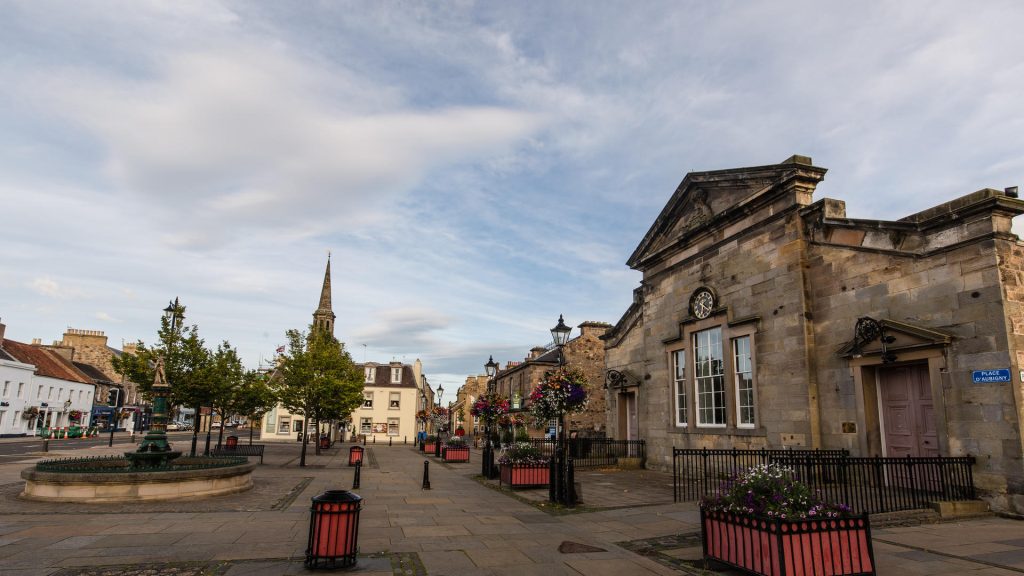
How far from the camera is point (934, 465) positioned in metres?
11.0

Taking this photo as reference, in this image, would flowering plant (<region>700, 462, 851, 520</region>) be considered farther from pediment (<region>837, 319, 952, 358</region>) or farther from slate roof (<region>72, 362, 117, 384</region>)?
slate roof (<region>72, 362, 117, 384</region>)

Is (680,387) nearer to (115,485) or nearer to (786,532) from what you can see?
(786,532)

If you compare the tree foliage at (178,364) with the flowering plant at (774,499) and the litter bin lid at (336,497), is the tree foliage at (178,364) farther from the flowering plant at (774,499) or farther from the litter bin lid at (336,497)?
the flowering plant at (774,499)

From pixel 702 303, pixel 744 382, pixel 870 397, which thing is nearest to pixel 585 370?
pixel 702 303

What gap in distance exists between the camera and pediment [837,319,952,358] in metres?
11.3

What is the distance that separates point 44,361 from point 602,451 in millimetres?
57041

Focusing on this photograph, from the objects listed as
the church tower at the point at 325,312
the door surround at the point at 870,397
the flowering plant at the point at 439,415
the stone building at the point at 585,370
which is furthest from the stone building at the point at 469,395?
the door surround at the point at 870,397

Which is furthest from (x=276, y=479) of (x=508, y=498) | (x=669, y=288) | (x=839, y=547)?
(x=839, y=547)

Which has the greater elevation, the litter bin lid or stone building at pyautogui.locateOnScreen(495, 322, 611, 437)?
stone building at pyautogui.locateOnScreen(495, 322, 611, 437)

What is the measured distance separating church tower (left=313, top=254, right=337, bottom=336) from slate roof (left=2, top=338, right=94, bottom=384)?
24.3 meters

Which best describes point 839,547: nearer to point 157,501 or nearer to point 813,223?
point 813,223

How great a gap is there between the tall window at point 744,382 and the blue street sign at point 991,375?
599 cm

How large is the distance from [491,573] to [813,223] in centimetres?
1242

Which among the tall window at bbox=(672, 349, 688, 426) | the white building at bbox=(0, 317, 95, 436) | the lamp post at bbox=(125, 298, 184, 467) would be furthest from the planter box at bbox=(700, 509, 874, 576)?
the white building at bbox=(0, 317, 95, 436)
